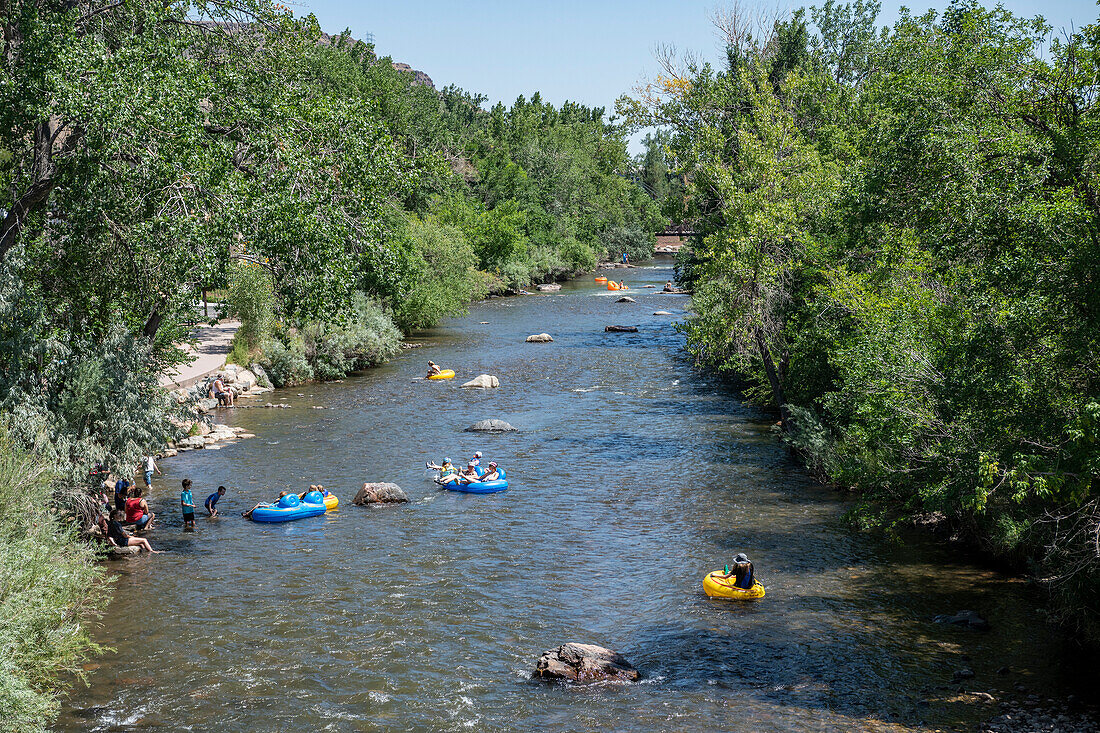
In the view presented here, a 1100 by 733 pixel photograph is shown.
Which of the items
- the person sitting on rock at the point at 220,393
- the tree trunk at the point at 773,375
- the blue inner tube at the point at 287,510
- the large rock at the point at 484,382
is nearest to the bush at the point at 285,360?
the person sitting on rock at the point at 220,393

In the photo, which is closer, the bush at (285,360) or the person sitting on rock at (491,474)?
the person sitting on rock at (491,474)

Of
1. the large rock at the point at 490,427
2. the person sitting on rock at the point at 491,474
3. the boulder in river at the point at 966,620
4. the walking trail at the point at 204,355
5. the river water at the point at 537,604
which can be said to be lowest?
the river water at the point at 537,604

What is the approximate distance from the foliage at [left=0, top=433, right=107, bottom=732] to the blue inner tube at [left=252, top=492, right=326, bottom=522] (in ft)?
18.7

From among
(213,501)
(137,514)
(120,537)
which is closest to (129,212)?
(120,537)

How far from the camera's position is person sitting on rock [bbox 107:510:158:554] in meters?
18.7

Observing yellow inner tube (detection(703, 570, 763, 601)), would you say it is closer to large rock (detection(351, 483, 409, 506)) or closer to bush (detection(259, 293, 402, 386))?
large rock (detection(351, 483, 409, 506))

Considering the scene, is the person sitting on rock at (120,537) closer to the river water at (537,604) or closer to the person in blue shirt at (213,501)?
the river water at (537,604)

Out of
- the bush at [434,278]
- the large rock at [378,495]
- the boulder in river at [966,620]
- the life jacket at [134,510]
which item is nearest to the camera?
the boulder in river at [966,620]

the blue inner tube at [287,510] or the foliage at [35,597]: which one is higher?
the foliage at [35,597]

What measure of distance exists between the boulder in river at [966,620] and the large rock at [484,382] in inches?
956

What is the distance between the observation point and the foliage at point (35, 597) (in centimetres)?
1048

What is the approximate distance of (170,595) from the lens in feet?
55.0

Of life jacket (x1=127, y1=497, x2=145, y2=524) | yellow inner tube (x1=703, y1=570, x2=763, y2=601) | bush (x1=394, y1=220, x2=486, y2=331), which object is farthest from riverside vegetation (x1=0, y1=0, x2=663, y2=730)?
bush (x1=394, y1=220, x2=486, y2=331)

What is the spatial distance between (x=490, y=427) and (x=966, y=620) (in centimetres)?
1776
